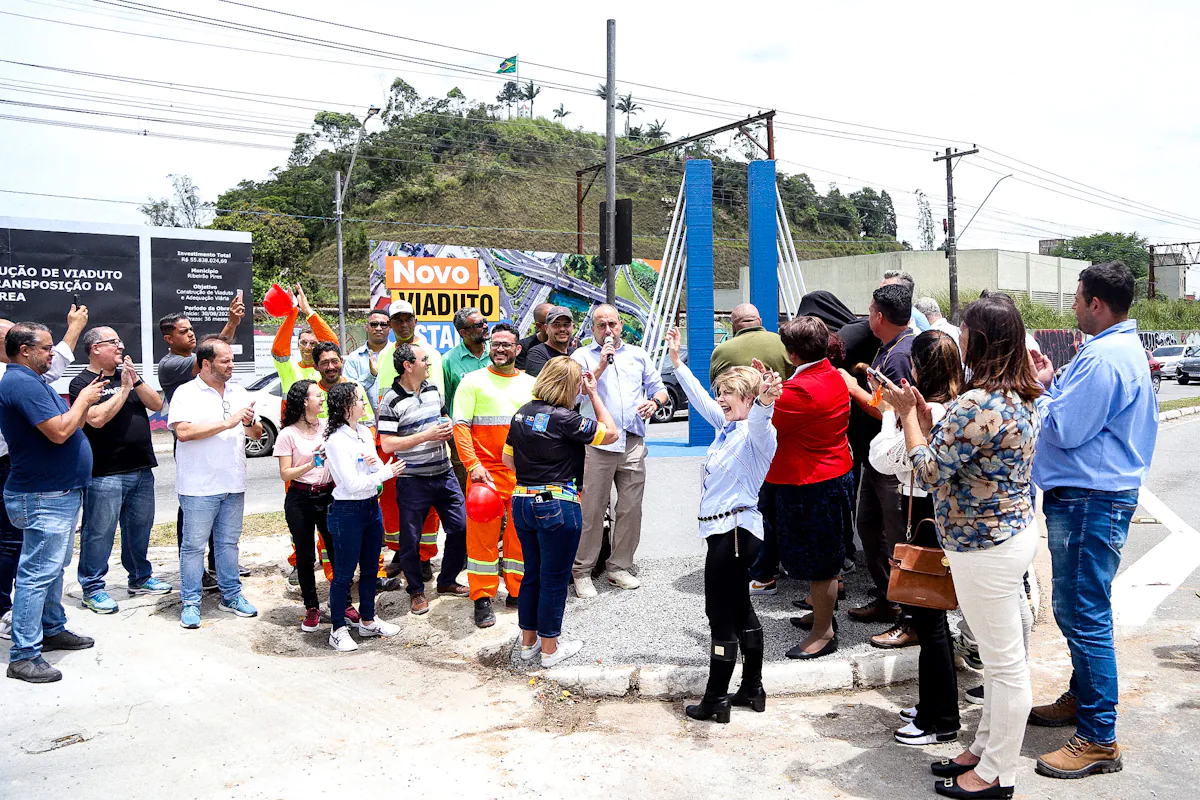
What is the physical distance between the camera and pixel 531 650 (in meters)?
5.02

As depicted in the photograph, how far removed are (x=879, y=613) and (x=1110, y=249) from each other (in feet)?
314

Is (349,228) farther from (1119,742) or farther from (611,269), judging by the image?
(1119,742)

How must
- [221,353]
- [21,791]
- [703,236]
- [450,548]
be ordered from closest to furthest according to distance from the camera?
[21,791]
[221,353]
[450,548]
[703,236]

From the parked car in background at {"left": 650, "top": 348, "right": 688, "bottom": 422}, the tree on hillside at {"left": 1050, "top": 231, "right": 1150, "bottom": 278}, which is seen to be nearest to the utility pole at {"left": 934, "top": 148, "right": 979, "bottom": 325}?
the parked car in background at {"left": 650, "top": 348, "right": 688, "bottom": 422}

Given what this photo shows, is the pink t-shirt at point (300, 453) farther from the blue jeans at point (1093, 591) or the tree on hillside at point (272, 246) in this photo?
the tree on hillside at point (272, 246)

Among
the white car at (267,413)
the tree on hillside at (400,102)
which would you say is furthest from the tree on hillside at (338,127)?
the white car at (267,413)

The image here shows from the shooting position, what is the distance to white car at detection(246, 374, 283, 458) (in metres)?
13.9

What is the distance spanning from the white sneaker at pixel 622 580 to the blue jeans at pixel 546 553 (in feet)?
4.24

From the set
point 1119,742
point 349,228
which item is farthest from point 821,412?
point 349,228

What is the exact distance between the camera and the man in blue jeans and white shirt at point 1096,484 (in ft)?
11.9

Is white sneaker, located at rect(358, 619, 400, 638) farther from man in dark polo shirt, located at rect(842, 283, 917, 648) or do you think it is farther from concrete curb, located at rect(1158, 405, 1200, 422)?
concrete curb, located at rect(1158, 405, 1200, 422)

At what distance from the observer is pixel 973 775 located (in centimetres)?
343

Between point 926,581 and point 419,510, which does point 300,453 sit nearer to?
point 419,510

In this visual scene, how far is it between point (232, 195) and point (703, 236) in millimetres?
55333
